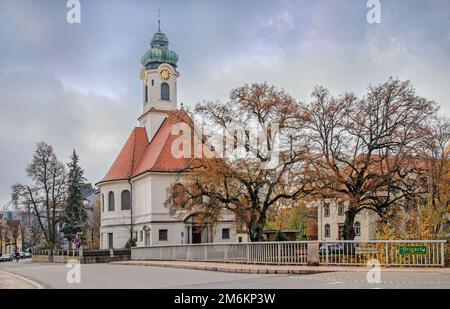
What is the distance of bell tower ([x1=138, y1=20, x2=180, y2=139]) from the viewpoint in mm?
62250

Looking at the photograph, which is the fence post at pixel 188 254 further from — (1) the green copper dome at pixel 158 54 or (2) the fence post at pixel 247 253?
(1) the green copper dome at pixel 158 54

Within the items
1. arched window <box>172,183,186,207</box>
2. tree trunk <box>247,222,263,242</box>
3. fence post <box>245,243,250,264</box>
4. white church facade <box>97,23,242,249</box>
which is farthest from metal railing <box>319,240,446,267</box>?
white church facade <box>97,23,242,249</box>

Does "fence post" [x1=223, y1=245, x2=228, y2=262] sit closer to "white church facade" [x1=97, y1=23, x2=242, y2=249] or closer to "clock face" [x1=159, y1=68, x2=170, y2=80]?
"white church facade" [x1=97, y1=23, x2=242, y2=249]

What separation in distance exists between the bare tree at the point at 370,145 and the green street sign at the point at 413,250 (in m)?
12.9

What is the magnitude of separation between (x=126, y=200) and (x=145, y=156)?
492 cm

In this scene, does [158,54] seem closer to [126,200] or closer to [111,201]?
[126,200]

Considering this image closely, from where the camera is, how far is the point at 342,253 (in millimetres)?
21703

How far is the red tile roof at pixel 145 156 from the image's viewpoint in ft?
177

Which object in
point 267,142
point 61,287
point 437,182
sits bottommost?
point 61,287

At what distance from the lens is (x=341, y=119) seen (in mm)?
35250

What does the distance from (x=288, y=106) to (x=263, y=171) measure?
404cm
